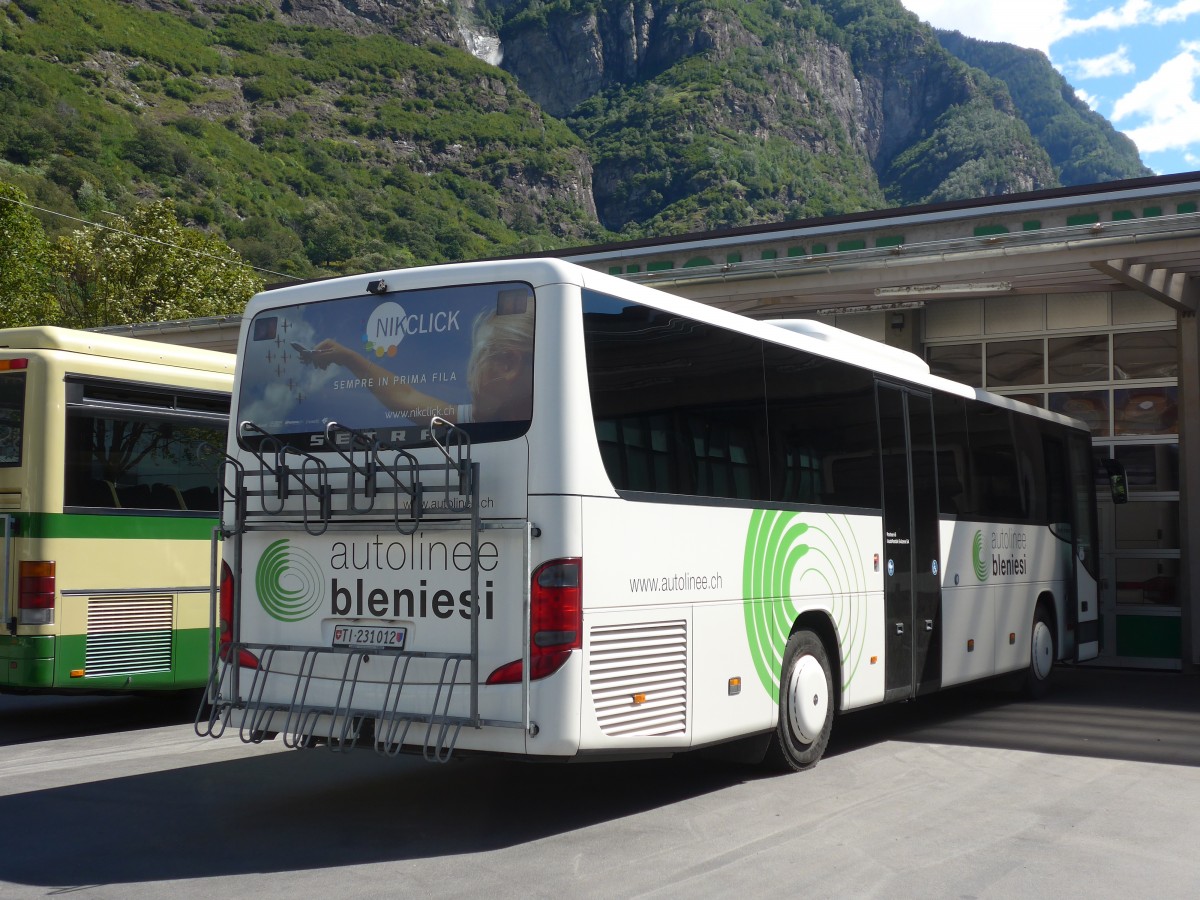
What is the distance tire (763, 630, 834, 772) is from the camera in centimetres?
847

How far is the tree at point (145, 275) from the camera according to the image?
40.8 m

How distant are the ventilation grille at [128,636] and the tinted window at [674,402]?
541cm

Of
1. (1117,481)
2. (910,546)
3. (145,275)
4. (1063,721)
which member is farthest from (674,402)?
(145,275)

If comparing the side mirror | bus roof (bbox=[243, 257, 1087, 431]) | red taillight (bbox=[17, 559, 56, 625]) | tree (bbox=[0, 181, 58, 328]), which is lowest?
red taillight (bbox=[17, 559, 56, 625])

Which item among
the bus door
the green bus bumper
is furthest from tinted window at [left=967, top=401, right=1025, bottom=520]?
the green bus bumper

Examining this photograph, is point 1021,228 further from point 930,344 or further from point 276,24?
point 276,24

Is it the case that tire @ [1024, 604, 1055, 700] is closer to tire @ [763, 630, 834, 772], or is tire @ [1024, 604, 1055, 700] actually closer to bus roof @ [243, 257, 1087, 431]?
bus roof @ [243, 257, 1087, 431]

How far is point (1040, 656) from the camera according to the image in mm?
13195

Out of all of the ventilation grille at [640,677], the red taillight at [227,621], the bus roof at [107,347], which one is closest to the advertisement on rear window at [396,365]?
the red taillight at [227,621]

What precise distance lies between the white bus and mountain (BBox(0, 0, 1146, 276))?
251 ft

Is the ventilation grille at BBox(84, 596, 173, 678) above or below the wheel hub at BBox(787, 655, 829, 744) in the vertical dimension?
A: above

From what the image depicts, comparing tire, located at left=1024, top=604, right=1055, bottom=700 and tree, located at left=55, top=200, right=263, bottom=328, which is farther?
tree, located at left=55, top=200, right=263, bottom=328

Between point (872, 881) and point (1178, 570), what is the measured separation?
12.1m

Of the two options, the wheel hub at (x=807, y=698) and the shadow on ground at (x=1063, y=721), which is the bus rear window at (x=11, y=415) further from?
the shadow on ground at (x=1063, y=721)
